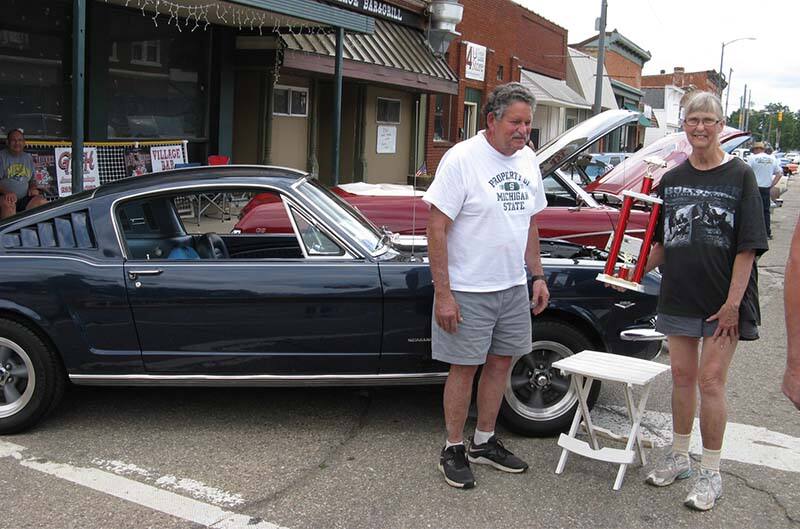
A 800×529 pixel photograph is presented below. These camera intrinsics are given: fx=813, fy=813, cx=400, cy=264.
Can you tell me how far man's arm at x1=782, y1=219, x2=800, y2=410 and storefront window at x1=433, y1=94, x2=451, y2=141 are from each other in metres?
19.4

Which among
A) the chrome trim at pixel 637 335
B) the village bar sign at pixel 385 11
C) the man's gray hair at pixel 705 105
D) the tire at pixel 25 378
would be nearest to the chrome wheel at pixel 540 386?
the chrome trim at pixel 637 335

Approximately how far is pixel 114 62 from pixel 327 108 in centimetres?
615

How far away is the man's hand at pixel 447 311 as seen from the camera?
3.86 metres

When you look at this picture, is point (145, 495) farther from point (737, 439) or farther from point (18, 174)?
point (18, 174)

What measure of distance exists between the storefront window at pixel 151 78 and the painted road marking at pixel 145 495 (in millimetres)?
8154

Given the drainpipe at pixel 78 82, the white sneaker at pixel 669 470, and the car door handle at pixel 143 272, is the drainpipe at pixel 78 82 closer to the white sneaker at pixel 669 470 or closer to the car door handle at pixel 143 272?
the car door handle at pixel 143 272

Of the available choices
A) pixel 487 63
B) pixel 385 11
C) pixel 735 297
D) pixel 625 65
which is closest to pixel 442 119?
pixel 487 63

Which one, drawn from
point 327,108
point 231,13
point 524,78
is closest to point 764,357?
point 231,13

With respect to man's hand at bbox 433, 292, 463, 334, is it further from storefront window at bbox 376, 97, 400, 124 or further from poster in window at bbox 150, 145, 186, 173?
storefront window at bbox 376, 97, 400, 124

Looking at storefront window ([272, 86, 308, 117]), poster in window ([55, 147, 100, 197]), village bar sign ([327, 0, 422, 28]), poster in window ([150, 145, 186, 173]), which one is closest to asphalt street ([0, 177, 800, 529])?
poster in window ([55, 147, 100, 197])

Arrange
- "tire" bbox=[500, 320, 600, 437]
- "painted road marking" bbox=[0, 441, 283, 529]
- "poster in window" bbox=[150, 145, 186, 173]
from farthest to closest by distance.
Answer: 1. "poster in window" bbox=[150, 145, 186, 173]
2. "tire" bbox=[500, 320, 600, 437]
3. "painted road marking" bbox=[0, 441, 283, 529]

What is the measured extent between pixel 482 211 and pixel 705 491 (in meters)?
1.69

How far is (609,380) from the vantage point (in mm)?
4207

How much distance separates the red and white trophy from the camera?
13.3 ft
